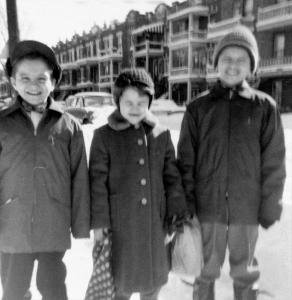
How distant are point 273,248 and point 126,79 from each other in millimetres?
2009

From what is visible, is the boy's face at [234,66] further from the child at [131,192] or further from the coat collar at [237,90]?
the child at [131,192]

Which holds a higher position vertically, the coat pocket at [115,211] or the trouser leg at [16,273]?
the coat pocket at [115,211]

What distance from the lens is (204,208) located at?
2523mm

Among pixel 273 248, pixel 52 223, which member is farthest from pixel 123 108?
pixel 273 248

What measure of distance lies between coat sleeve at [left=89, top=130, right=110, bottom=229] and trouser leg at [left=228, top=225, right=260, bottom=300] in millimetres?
877

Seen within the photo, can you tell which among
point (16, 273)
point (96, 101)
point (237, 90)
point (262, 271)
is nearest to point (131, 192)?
point (16, 273)

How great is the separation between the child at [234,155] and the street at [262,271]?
0.42 metres

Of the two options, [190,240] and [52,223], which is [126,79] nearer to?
[52,223]

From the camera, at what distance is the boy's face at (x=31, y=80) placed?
7.30ft

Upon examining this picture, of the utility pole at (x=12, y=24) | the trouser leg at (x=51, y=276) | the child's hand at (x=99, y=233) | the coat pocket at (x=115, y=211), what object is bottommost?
the trouser leg at (x=51, y=276)

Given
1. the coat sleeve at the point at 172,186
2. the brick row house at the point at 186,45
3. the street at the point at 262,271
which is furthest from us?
the brick row house at the point at 186,45

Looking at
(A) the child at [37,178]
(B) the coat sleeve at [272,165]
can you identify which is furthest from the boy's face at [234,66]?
(A) the child at [37,178]

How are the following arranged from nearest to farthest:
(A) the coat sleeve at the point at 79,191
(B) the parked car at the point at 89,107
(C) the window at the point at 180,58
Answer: (A) the coat sleeve at the point at 79,191 < (B) the parked car at the point at 89,107 < (C) the window at the point at 180,58

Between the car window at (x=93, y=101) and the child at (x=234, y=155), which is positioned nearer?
the child at (x=234, y=155)
